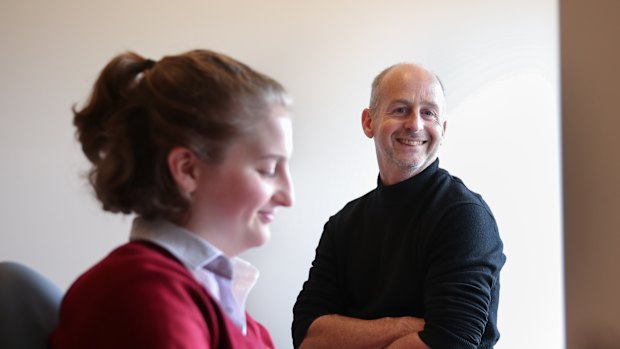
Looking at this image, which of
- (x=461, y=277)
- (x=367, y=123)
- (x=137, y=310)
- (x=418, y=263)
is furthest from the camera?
(x=367, y=123)

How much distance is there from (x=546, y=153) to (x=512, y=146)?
0.37ft

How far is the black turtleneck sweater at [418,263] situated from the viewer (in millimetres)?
1499

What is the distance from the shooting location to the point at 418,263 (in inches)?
64.2

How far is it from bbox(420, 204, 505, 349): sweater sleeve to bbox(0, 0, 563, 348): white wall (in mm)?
484

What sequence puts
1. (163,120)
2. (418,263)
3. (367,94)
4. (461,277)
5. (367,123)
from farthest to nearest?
1. (367,94)
2. (367,123)
3. (418,263)
4. (461,277)
5. (163,120)

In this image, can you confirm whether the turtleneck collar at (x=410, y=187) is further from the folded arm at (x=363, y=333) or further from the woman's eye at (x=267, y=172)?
the woman's eye at (x=267, y=172)

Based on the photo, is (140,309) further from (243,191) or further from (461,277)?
(461,277)

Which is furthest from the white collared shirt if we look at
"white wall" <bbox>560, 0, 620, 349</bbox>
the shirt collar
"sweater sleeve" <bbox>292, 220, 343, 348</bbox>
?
"white wall" <bbox>560, 0, 620, 349</bbox>

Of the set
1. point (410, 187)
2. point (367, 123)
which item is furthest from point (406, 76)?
point (410, 187)

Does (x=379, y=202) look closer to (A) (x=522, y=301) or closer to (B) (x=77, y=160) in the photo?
(A) (x=522, y=301)

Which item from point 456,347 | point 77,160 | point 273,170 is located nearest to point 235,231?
point 273,170

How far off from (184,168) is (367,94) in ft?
4.35

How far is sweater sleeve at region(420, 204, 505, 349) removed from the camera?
1470 mm

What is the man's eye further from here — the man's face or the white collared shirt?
the white collared shirt
